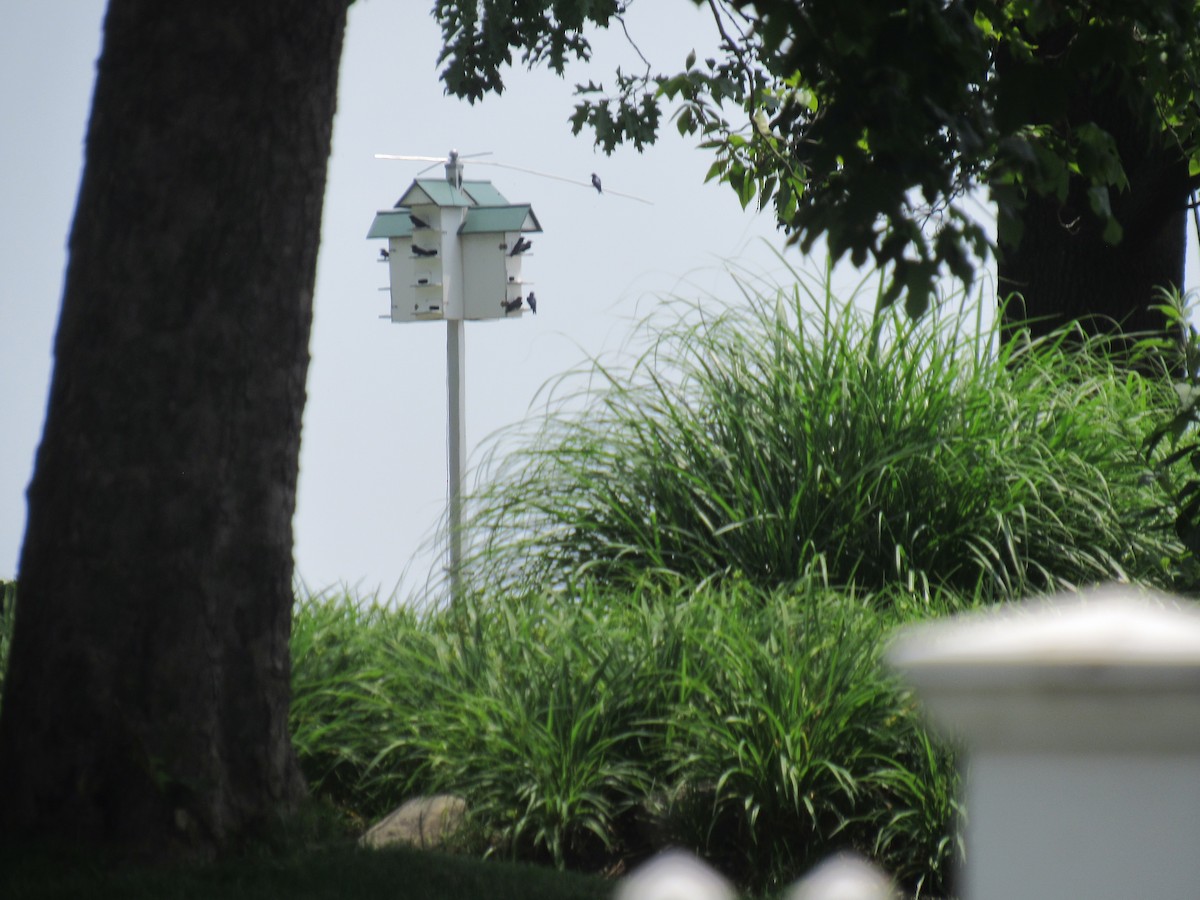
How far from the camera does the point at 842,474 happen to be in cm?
583

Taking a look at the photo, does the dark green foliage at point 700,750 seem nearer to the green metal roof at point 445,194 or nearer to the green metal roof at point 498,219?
the green metal roof at point 498,219

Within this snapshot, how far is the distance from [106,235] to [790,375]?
3497mm

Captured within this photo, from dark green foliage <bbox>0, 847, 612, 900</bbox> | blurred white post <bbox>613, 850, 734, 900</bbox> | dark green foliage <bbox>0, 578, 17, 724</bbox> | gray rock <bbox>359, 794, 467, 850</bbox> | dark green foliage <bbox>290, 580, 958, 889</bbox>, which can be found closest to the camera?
blurred white post <bbox>613, 850, 734, 900</bbox>

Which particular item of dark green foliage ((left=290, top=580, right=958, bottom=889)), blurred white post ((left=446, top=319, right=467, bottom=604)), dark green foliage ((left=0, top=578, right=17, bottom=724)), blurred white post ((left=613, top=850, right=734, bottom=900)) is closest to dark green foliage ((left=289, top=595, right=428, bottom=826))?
dark green foliage ((left=290, top=580, right=958, bottom=889))

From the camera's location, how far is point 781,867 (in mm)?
3936

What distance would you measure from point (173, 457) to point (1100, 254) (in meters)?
6.91

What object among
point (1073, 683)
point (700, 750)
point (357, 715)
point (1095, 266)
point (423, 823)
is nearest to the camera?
point (1073, 683)

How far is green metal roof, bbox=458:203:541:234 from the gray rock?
7.70 metres

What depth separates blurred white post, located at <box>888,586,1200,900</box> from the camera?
0.93m

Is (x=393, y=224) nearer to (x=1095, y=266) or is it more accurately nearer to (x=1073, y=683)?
(x=1095, y=266)

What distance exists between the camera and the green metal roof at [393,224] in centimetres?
1165

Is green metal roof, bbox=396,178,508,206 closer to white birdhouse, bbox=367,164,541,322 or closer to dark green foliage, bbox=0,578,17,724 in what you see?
white birdhouse, bbox=367,164,541,322

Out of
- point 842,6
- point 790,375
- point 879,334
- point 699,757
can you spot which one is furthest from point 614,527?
point 842,6

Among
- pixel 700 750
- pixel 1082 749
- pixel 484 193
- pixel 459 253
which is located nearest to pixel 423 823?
pixel 700 750
